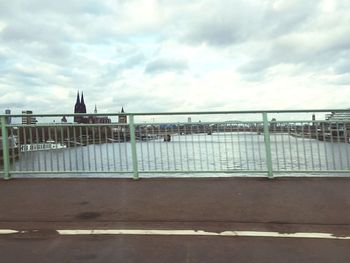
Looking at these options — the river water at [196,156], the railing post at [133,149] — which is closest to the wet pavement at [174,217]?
the railing post at [133,149]

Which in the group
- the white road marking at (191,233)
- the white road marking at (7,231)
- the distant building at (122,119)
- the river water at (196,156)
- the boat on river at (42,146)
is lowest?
the white road marking at (191,233)

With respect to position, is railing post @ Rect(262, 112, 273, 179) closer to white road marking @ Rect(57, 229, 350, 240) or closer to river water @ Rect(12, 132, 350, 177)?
river water @ Rect(12, 132, 350, 177)

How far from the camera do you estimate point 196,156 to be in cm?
884

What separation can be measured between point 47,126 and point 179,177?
9.36ft

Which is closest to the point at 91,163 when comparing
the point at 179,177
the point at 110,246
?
the point at 179,177

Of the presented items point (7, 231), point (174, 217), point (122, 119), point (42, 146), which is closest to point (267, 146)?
point (122, 119)

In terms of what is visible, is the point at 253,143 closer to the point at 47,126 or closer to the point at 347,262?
the point at 47,126

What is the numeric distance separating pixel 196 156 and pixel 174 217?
3.22m

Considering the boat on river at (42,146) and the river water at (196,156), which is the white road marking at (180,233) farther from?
the boat on river at (42,146)

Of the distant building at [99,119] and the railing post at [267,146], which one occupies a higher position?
the distant building at [99,119]

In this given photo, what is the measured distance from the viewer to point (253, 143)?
28.6 feet

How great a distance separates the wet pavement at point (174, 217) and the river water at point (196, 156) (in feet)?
1.16

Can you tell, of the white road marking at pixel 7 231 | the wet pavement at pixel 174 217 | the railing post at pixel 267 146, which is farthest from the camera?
the railing post at pixel 267 146

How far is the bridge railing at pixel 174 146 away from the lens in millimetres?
8602
